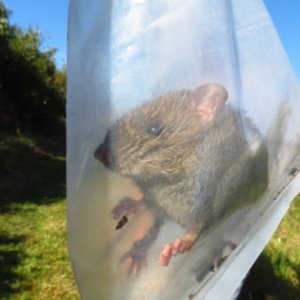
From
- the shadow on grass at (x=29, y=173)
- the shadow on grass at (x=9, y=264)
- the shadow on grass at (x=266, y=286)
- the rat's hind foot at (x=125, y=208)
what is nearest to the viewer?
the rat's hind foot at (x=125, y=208)

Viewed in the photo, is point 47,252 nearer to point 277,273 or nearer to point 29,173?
point 277,273

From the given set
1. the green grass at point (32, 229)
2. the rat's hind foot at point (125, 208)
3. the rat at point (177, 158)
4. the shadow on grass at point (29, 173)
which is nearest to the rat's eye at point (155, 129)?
the rat at point (177, 158)

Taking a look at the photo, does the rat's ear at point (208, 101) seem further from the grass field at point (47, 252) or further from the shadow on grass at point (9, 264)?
the shadow on grass at point (9, 264)

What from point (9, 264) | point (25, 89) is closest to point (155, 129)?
point (9, 264)

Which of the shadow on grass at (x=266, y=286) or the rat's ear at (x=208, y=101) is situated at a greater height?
the rat's ear at (x=208, y=101)

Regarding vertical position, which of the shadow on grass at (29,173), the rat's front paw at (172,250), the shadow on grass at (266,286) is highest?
the rat's front paw at (172,250)

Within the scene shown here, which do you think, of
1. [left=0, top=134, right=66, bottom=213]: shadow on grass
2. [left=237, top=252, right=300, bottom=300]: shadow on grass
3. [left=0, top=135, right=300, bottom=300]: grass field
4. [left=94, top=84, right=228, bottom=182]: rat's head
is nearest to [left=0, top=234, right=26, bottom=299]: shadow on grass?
[left=0, top=135, right=300, bottom=300]: grass field

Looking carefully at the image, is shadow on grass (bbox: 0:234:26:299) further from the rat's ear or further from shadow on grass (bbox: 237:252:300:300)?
the rat's ear

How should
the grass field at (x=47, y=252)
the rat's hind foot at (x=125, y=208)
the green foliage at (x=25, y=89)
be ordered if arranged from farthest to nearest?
the green foliage at (x=25, y=89) < the grass field at (x=47, y=252) < the rat's hind foot at (x=125, y=208)
